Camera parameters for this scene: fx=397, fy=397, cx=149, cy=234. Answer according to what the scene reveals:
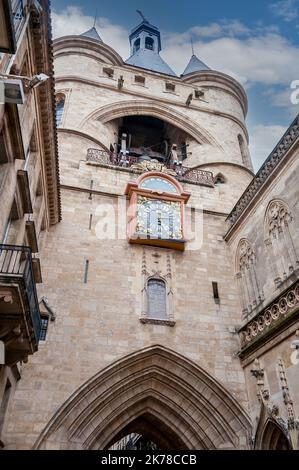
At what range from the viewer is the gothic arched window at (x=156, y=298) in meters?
9.88

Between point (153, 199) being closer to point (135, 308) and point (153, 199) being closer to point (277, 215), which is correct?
point (135, 308)

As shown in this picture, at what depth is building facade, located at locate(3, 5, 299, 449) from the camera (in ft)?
26.6

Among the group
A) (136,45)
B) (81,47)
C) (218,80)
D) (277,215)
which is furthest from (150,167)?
(136,45)

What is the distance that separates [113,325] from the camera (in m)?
9.33

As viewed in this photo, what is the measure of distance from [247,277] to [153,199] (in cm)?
350

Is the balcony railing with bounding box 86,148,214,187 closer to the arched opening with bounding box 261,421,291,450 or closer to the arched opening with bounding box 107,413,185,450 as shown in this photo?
the arched opening with bounding box 107,413,185,450

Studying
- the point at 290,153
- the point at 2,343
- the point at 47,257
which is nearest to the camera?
the point at 2,343

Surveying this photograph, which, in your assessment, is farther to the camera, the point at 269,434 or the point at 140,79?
the point at 140,79

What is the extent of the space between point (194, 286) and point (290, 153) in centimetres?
414

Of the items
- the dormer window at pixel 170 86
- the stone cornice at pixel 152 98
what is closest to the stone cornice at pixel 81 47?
the stone cornice at pixel 152 98

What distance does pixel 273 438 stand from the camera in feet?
26.5

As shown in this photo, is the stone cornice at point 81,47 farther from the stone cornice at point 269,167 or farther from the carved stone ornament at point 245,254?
the carved stone ornament at point 245,254
